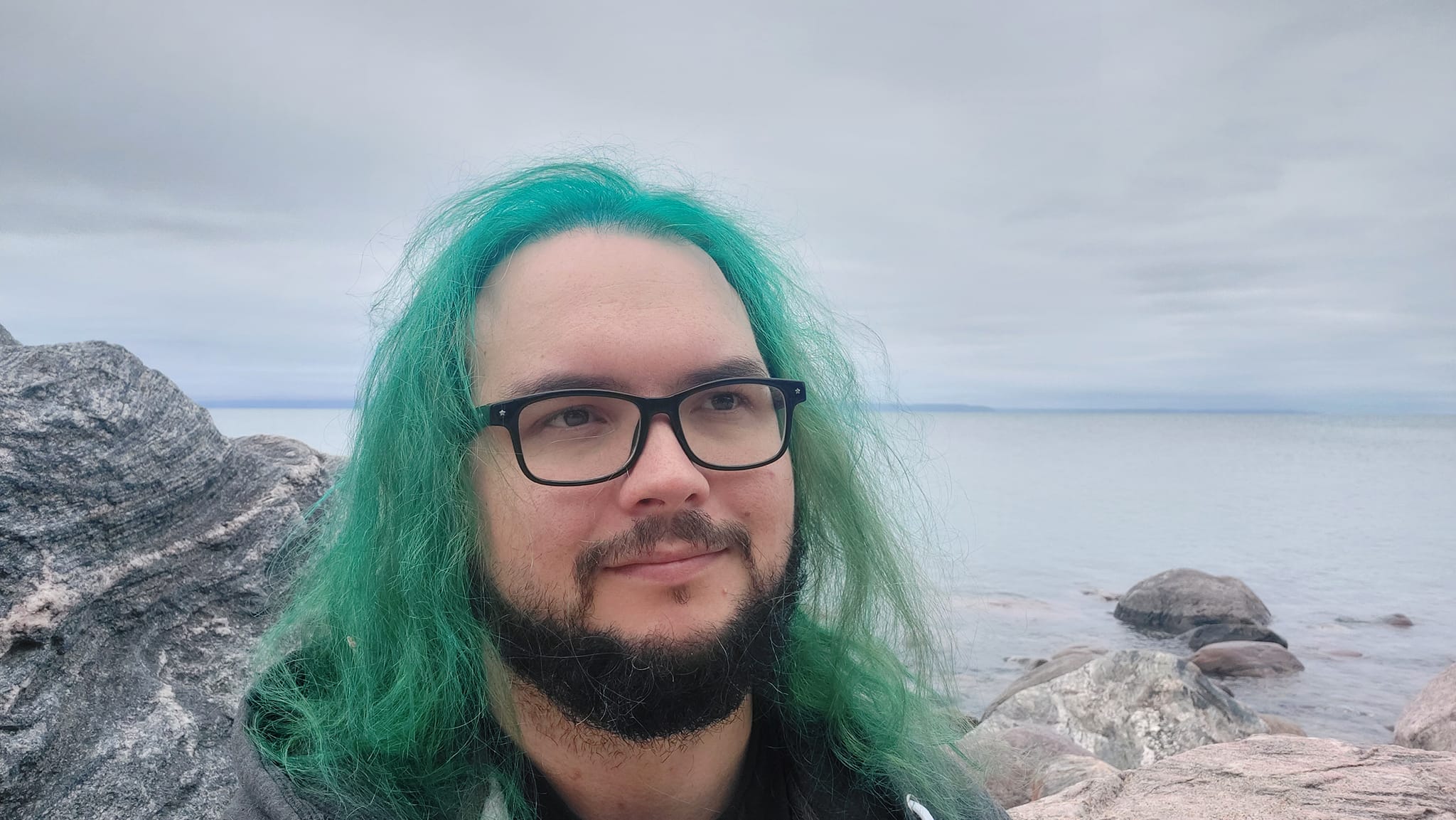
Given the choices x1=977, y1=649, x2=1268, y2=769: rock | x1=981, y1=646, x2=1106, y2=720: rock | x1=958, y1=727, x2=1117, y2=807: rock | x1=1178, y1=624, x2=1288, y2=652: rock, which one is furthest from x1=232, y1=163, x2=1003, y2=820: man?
x1=1178, y1=624, x2=1288, y2=652: rock

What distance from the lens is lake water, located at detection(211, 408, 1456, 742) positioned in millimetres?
10039

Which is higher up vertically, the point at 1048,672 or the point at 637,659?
the point at 637,659

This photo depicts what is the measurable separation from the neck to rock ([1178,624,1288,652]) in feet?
39.7

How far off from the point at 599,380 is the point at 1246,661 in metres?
11.6

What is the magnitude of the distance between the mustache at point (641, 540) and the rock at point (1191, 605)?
12923 mm

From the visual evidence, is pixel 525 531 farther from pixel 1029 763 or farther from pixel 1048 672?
pixel 1048 672

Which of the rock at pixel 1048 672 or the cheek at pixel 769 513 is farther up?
the cheek at pixel 769 513

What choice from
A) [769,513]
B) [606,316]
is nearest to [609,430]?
[606,316]

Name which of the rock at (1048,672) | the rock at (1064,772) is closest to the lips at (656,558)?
the rock at (1064,772)

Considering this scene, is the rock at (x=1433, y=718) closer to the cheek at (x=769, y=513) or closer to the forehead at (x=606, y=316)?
the cheek at (x=769, y=513)

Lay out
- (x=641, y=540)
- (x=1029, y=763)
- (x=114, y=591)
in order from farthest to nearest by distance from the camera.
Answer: (x=1029, y=763) → (x=114, y=591) → (x=641, y=540)

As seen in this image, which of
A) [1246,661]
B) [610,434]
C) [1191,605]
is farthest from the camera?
[1191,605]

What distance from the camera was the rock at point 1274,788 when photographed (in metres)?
2.97

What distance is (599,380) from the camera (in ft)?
6.07
